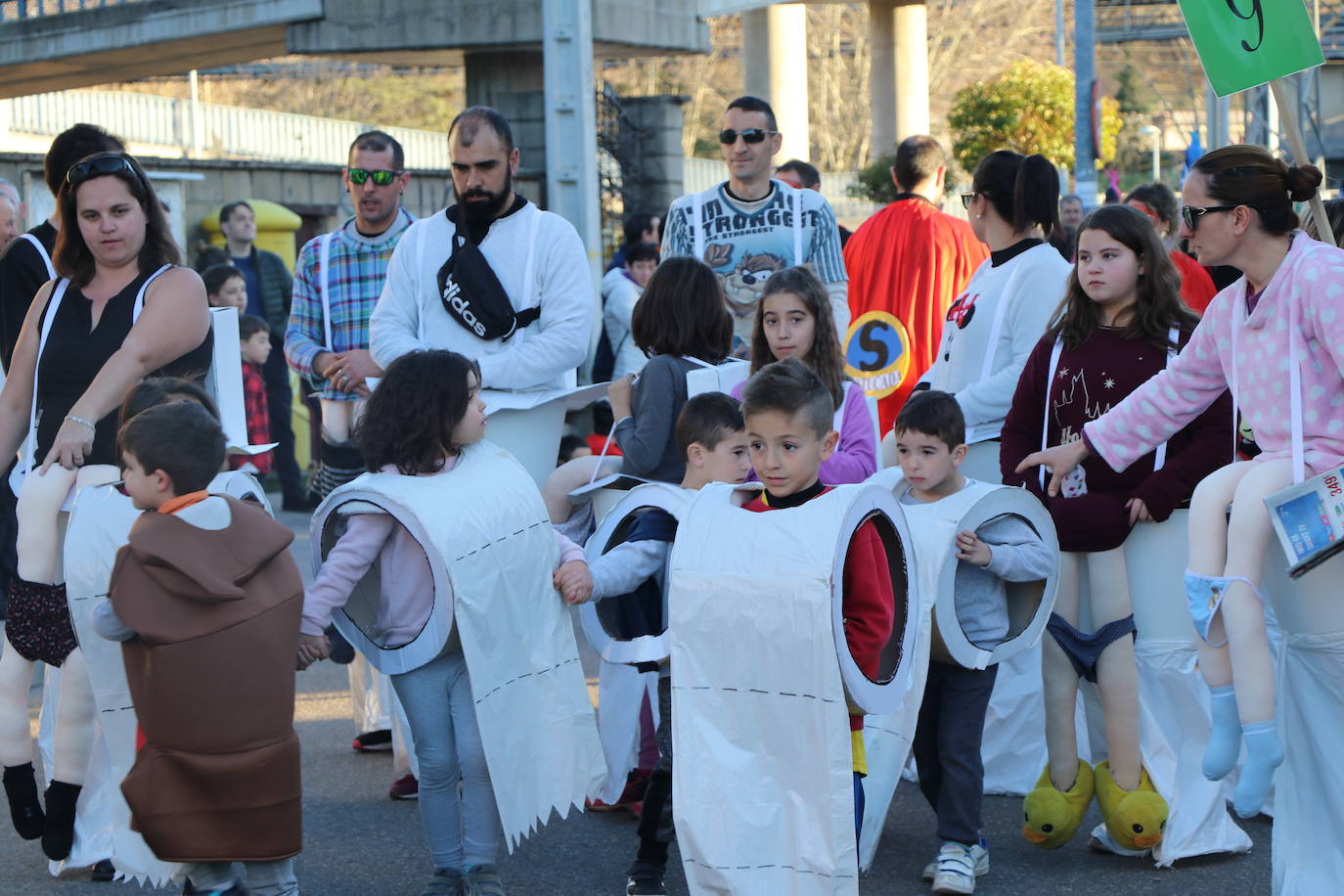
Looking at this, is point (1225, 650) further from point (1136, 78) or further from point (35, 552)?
point (1136, 78)

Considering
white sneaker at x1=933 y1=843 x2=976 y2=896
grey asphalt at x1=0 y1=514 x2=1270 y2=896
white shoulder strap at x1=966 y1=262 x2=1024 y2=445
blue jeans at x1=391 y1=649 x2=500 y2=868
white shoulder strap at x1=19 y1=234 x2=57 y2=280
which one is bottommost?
grey asphalt at x1=0 y1=514 x2=1270 y2=896

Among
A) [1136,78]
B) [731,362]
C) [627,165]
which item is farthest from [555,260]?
[1136,78]

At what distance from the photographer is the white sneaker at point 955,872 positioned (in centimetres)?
462

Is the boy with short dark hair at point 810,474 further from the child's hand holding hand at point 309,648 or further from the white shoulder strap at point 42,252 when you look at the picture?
the white shoulder strap at point 42,252

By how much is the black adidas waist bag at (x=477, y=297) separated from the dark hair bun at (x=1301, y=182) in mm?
2465

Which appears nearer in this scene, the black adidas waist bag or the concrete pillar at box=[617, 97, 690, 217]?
the black adidas waist bag

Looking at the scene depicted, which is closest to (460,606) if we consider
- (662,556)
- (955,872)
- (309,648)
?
(309,648)

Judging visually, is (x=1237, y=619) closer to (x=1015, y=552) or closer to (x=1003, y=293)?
(x=1015, y=552)

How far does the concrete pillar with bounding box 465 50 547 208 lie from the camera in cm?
1820

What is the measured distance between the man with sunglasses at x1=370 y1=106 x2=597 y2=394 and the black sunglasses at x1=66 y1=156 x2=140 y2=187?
1.01 meters

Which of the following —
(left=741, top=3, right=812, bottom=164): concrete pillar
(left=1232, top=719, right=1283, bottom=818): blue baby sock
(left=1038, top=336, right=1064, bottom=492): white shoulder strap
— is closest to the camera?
(left=1232, top=719, right=1283, bottom=818): blue baby sock

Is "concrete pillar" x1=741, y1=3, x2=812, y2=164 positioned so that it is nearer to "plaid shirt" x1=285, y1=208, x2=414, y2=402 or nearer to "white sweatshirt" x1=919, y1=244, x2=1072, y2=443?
"plaid shirt" x1=285, y1=208, x2=414, y2=402

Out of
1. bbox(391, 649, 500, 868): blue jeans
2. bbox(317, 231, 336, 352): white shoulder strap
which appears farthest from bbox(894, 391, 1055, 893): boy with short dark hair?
bbox(317, 231, 336, 352): white shoulder strap

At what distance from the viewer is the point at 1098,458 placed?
16.2 feet
